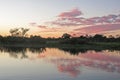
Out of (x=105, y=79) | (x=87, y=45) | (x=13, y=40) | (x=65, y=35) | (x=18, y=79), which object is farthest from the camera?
(x=65, y=35)

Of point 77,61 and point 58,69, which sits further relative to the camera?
point 77,61

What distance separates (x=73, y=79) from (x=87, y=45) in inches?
1751

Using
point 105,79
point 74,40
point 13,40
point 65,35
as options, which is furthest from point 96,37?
point 105,79

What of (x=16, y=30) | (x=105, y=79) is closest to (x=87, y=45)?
(x=16, y=30)

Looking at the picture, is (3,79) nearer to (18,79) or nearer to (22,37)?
(18,79)

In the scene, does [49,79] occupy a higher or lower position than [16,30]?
lower

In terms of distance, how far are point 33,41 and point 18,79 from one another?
195ft

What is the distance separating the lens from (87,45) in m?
55.3

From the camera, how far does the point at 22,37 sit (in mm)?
73438

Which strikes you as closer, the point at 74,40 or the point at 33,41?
the point at 74,40

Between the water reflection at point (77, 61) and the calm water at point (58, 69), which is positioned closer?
the calm water at point (58, 69)

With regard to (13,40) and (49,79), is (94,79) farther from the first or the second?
(13,40)

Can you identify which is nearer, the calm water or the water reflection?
the calm water

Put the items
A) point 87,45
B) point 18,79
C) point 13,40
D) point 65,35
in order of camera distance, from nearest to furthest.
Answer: point 18,79, point 87,45, point 13,40, point 65,35
